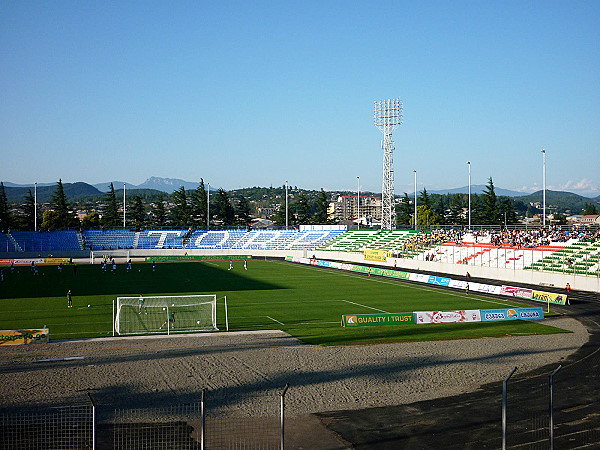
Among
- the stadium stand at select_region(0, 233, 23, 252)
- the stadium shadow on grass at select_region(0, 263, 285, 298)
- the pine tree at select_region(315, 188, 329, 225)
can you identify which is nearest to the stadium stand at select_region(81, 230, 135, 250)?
the stadium stand at select_region(0, 233, 23, 252)

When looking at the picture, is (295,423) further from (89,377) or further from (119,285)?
(119,285)

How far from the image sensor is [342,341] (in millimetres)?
28688

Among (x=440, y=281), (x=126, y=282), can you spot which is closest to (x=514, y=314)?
(x=440, y=281)

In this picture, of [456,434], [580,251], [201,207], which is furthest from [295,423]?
[201,207]

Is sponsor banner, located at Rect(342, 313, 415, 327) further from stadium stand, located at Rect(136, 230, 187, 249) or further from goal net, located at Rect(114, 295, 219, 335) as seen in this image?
stadium stand, located at Rect(136, 230, 187, 249)

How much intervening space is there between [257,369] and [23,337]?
39.8 ft

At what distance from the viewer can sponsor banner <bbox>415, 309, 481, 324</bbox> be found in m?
33.1

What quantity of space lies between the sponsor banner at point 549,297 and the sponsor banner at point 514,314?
6614 mm

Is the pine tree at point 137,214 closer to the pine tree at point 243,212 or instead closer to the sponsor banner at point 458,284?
the pine tree at point 243,212

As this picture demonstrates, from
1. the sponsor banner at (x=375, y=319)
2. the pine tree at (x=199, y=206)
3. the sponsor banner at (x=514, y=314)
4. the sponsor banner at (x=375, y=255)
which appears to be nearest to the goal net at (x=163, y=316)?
the sponsor banner at (x=375, y=319)

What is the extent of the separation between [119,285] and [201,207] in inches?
3364

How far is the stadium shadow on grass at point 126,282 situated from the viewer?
49625 mm

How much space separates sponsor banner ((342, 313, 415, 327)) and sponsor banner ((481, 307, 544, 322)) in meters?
5.70

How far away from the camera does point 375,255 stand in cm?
7769
